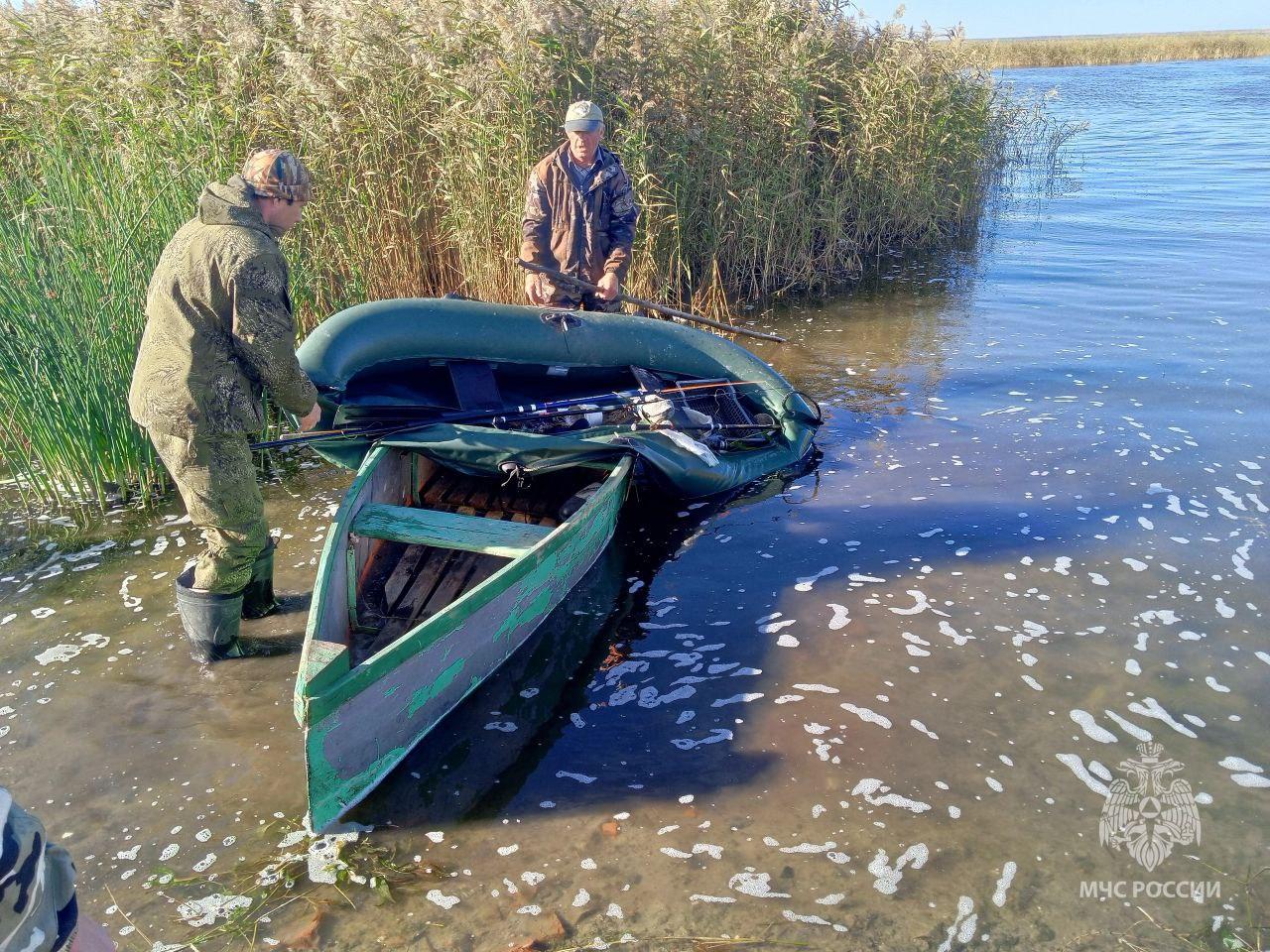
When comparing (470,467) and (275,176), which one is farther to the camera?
(470,467)

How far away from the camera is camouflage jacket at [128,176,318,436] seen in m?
3.55

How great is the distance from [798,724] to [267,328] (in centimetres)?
254

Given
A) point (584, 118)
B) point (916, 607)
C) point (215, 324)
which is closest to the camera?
point (215, 324)

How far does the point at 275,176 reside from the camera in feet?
11.7

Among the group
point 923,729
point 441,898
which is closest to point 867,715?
point 923,729

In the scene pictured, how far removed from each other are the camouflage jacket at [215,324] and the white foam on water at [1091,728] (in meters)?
3.36

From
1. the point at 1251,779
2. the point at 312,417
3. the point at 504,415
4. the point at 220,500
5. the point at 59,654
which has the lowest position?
the point at 1251,779

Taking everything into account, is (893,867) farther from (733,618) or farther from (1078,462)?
(1078,462)

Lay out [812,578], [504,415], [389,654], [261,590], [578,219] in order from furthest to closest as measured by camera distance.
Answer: [578,219], [504,415], [812,578], [261,590], [389,654]

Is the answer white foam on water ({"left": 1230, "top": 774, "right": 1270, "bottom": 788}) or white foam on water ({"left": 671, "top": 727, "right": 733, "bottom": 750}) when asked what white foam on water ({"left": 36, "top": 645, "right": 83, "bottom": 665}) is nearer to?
white foam on water ({"left": 671, "top": 727, "right": 733, "bottom": 750})

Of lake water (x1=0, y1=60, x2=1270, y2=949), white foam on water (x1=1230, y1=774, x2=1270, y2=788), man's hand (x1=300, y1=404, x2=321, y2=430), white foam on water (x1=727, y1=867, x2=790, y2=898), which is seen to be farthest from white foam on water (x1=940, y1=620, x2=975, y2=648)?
man's hand (x1=300, y1=404, x2=321, y2=430)

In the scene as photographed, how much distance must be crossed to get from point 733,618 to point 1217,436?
408cm

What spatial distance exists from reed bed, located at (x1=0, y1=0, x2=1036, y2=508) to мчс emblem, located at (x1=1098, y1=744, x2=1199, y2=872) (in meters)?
5.02

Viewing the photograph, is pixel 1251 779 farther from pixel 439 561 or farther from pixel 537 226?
pixel 537 226
